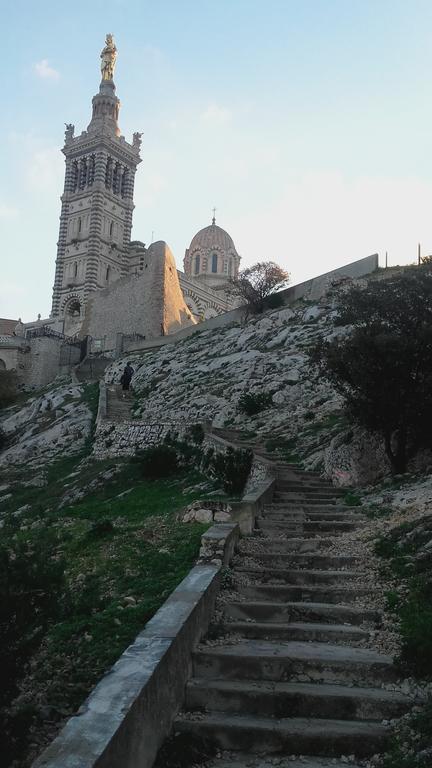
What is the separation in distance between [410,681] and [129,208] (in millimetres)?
69287

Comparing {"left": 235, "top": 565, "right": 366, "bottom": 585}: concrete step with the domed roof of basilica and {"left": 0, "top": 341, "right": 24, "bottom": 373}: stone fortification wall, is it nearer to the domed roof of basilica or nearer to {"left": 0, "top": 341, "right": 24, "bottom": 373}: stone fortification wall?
{"left": 0, "top": 341, "right": 24, "bottom": 373}: stone fortification wall

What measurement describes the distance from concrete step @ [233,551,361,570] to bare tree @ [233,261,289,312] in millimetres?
33287

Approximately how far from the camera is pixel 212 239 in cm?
7888

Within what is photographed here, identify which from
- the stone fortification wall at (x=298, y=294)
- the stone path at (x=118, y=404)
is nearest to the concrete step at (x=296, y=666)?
the stone path at (x=118, y=404)

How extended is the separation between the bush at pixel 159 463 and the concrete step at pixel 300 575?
10255 mm

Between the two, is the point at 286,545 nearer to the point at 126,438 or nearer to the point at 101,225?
the point at 126,438

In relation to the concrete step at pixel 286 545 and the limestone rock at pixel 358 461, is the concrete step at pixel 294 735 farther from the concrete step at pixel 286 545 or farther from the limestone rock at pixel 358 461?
the limestone rock at pixel 358 461

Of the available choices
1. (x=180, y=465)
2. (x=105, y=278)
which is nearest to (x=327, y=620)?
(x=180, y=465)

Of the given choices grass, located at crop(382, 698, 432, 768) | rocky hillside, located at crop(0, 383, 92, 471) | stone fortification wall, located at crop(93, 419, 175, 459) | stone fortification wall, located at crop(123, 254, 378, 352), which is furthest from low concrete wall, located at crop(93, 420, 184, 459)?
stone fortification wall, located at crop(123, 254, 378, 352)

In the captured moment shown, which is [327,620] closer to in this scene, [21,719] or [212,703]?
[212,703]

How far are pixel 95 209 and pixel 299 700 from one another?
65.9 metres

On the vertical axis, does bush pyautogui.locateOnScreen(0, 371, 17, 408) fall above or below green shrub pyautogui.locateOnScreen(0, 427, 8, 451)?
above

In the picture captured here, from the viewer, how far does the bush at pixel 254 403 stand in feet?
77.5

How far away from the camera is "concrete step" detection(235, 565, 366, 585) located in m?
7.39
